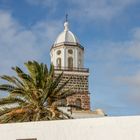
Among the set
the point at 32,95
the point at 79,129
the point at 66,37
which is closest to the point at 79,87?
the point at 66,37

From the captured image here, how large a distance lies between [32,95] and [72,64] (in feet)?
74.3

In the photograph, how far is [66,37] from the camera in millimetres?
48688

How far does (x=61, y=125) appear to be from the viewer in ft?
52.7

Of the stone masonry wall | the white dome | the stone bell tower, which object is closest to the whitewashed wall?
the stone bell tower

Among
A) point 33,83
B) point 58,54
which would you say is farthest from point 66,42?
point 33,83

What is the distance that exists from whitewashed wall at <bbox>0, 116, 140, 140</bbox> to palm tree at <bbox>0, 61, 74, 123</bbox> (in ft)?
26.5

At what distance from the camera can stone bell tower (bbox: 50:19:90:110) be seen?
4709 centimetres

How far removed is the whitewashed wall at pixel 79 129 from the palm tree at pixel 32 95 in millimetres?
8065

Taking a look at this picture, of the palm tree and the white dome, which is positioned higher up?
the white dome

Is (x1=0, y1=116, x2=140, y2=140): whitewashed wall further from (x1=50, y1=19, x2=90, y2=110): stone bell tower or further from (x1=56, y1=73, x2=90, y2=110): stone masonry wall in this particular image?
(x1=56, y1=73, x2=90, y2=110): stone masonry wall

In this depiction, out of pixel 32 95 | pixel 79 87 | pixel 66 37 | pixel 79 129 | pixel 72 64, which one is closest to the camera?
pixel 79 129

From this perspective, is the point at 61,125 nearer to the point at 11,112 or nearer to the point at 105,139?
the point at 105,139

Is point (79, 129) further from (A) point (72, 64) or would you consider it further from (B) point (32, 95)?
(A) point (72, 64)

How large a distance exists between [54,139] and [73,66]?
1260 inches
